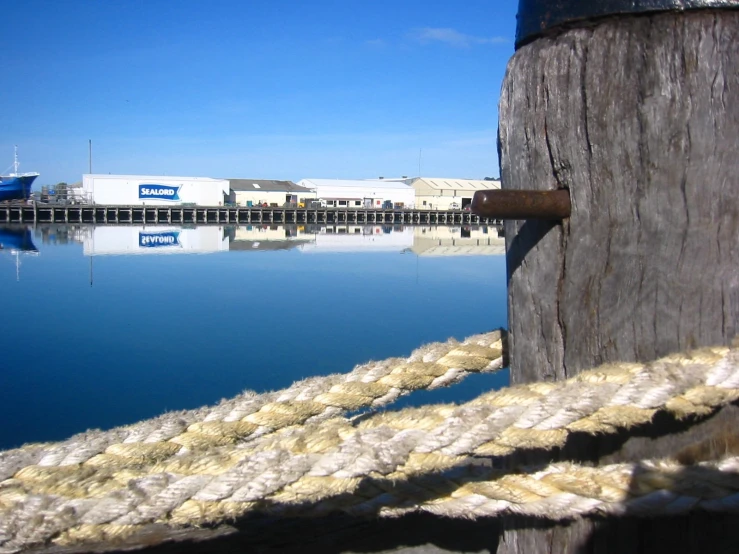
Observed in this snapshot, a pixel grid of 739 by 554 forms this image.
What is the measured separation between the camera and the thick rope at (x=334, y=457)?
3.62ft

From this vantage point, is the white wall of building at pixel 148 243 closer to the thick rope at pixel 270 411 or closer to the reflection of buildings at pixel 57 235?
the reflection of buildings at pixel 57 235

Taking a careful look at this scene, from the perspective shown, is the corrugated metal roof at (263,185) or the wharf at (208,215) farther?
the corrugated metal roof at (263,185)

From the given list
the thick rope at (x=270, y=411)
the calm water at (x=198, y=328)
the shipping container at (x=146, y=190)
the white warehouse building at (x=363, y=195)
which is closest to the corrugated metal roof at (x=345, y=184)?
the white warehouse building at (x=363, y=195)

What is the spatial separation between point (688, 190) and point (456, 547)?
156 cm

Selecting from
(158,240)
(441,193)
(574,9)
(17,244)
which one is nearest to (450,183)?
(441,193)

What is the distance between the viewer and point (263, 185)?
204 ft

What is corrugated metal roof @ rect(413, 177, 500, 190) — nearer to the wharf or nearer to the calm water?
the wharf

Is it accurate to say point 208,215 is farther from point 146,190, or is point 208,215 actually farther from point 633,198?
point 633,198

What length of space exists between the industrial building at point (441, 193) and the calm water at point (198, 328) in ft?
138

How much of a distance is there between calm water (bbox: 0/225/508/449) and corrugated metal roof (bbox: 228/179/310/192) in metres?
38.5

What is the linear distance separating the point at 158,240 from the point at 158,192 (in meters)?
21.6

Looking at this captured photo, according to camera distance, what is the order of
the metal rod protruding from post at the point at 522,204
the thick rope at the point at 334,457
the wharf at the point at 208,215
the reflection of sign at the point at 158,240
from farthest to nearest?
the wharf at the point at 208,215 < the reflection of sign at the point at 158,240 < the metal rod protruding from post at the point at 522,204 < the thick rope at the point at 334,457

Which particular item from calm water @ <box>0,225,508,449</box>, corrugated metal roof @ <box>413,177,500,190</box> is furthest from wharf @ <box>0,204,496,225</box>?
calm water @ <box>0,225,508,449</box>

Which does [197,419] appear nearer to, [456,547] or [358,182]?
[456,547]
